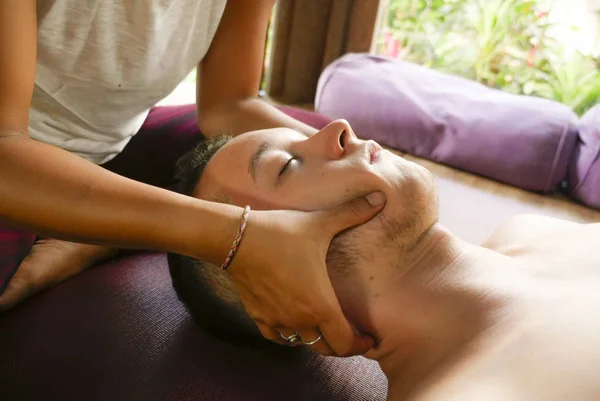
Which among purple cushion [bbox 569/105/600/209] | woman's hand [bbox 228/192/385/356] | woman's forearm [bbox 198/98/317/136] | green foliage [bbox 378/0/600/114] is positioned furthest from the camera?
green foliage [bbox 378/0/600/114]

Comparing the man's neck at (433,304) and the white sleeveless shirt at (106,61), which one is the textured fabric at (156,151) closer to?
the white sleeveless shirt at (106,61)

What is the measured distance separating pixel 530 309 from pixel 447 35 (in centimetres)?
350

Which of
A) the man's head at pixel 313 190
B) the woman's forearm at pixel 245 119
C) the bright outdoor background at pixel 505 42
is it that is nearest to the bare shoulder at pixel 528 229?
the man's head at pixel 313 190

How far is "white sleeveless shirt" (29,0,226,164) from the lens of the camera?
4.36ft

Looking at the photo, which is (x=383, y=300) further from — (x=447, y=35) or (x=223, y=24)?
(x=447, y=35)

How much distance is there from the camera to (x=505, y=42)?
4.02 metres

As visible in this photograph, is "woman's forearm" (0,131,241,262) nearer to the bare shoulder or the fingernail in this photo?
the fingernail

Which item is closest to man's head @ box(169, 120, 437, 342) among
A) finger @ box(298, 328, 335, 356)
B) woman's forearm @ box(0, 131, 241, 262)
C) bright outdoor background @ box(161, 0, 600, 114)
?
finger @ box(298, 328, 335, 356)

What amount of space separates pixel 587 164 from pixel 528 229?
1581mm

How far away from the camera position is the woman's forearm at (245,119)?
1.62 metres

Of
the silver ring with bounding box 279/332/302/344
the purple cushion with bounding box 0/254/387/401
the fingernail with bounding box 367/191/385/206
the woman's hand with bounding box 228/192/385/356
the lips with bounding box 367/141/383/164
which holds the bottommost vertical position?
the purple cushion with bounding box 0/254/387/401

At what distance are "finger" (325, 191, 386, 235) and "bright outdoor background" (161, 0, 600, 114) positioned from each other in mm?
2831

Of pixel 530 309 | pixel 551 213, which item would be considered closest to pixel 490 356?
pixel 530 309

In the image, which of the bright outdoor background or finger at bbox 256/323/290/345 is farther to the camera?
the bright outdoor background
